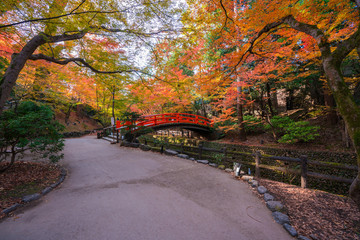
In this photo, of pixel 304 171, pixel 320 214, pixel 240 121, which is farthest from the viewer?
pixel 240 121

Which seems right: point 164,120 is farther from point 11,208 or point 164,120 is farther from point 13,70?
point 11,208

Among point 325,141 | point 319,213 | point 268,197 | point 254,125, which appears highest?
point 254,125

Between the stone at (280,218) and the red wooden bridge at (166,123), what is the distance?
8.44m

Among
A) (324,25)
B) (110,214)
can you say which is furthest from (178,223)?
(324,25)

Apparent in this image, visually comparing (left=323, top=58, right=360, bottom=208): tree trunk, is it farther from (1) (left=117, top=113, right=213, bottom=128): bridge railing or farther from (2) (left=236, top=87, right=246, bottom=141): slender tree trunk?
(1) (left=117, top=113, right=213, bottom=128): bridge railing

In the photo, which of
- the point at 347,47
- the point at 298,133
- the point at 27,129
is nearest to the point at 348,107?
the point at 347,47

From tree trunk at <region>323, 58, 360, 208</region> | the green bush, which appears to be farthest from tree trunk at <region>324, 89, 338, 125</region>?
tree trunk at <region>323, 58, 360, 208</region>

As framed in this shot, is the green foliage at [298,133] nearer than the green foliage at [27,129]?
No

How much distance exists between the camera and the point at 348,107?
2.34 m

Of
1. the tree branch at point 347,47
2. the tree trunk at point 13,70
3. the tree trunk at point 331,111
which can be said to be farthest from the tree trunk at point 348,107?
the tree trunk at point 331,111

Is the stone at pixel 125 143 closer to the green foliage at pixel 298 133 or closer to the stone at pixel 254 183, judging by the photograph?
the stone at pixel 254 183

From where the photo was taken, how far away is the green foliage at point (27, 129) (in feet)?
12.5

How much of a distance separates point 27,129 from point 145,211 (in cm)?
404

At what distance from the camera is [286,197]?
11.8 feet
